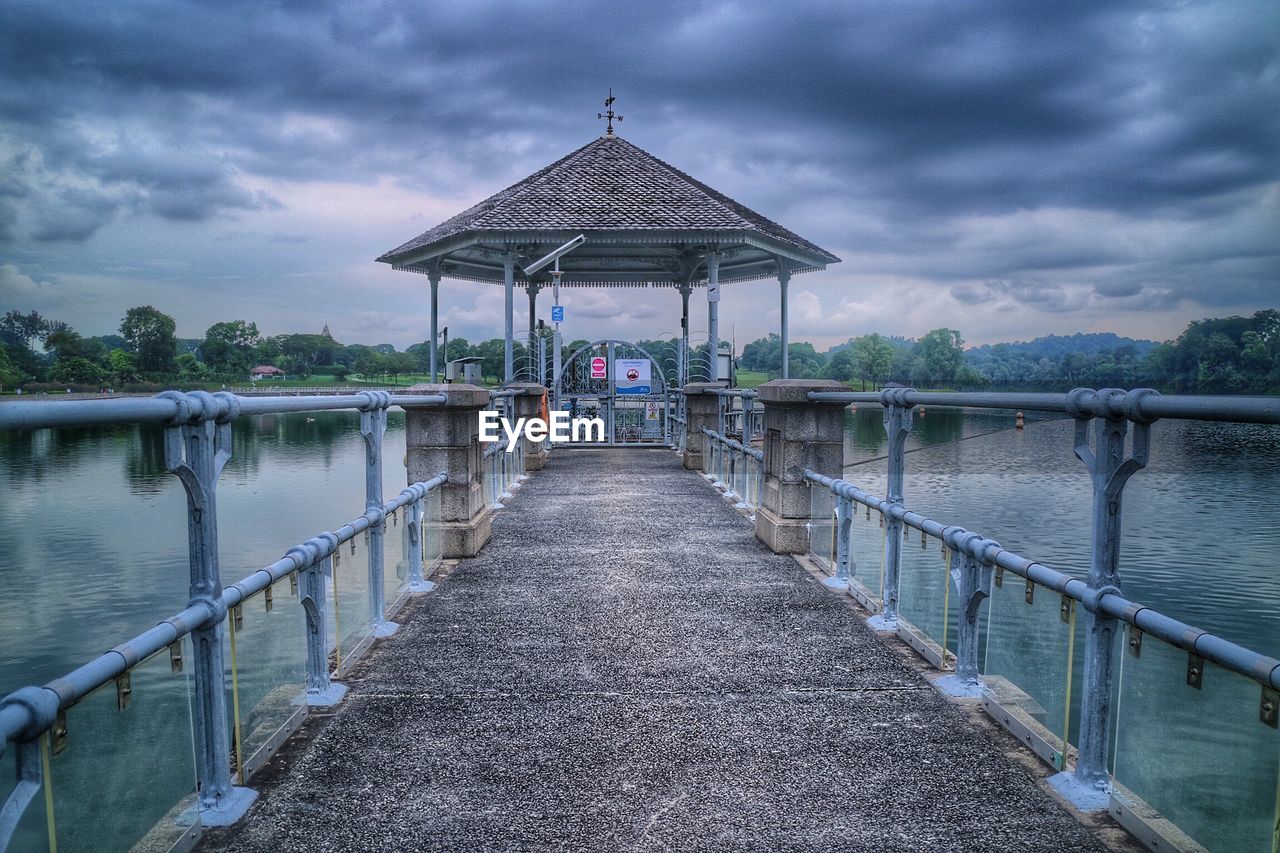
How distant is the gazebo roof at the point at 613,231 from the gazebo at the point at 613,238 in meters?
0.03

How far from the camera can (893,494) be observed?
16.0ft

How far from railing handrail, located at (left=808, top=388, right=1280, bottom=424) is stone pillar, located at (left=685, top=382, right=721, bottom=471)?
34.8 feet

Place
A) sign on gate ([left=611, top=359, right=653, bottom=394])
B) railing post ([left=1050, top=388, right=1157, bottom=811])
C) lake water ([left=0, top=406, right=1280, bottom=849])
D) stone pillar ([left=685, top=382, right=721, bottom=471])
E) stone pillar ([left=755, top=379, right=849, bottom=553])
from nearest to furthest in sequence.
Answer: lake water ([left=0, top=406, right=1280, bottom=849])
railing post ([left=1050, top=388, right=1157, bottom=811])
stone pillar ([left=755, top=379, right=849, bottom=553])
stone pillar ([left=685, top=382, right=721, bottom=471])
sign on gate ([left=611, top=359, right=653, bottom=394])

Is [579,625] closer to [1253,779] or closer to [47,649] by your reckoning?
[1253,779]

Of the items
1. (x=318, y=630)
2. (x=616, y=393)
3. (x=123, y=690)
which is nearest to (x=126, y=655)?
(x=123, y=690)

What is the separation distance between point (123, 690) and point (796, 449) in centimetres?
538

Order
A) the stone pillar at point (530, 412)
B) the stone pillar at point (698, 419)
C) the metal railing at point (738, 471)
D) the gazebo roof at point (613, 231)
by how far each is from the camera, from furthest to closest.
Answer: the gazebo roof at point (613, 231) < the stone pillar at point (698, 419) < the stone pillar at point (530, 412) < the metal railing at point (738, 471)

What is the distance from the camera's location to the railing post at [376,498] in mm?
4660

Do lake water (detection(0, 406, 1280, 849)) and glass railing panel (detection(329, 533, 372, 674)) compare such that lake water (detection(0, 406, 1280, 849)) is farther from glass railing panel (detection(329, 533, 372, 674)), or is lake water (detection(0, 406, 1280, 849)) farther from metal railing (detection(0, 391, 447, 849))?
glass railing panel (detection(329, 533, 372, 674))

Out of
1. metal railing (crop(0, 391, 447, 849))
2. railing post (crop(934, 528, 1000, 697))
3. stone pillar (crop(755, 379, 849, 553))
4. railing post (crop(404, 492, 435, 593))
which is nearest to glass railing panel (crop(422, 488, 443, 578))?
railing post (crop(404, 492, 435, 593))

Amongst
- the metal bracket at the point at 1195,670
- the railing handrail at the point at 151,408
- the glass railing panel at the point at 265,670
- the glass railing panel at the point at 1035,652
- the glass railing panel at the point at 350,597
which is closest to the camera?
the railing handrail at the point at 151,408

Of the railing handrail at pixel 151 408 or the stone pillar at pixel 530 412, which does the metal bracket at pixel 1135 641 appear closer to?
the railing handrail at pixel 151 408

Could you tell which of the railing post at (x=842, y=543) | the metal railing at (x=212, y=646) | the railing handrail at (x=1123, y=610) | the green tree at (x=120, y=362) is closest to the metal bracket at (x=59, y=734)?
the metal railing at (x=212, y=646)

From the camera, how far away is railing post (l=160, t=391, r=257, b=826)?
259 centimetres
